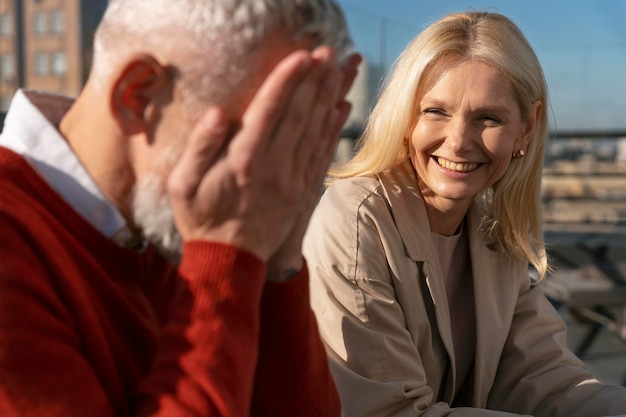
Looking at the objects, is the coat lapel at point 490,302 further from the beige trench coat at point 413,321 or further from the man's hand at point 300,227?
the man's hand at point 300,227

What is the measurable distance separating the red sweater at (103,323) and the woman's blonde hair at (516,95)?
1046 mm

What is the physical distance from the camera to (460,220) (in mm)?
2045

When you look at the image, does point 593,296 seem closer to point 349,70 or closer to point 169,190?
point 349,70

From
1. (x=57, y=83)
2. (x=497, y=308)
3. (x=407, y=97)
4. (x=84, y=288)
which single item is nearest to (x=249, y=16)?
(x=84, y=288)

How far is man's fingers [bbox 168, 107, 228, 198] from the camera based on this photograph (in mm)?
880

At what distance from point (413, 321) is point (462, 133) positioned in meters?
0.52

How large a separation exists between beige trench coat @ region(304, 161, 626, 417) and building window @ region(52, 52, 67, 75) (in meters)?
3.40

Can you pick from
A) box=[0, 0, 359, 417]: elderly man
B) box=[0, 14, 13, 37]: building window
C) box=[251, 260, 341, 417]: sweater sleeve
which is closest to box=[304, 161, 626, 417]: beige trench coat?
box=[251, 260, 341, 417]: sweater sleeve

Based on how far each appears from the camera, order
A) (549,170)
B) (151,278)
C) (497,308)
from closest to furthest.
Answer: (151,278), (497,308), (549,170)

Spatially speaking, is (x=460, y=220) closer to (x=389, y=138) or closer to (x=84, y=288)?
(x=389, y=138)

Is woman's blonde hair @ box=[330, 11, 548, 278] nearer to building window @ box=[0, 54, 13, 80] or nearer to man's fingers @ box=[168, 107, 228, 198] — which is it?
man's fingers @ box=[168, 107, 228, 198]

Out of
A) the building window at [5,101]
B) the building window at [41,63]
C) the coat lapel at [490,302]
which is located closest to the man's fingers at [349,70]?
the coat lapel at [490,302]

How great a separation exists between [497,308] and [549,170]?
17.7 ft

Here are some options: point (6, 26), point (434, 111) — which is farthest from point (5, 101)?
point (434, 111)
